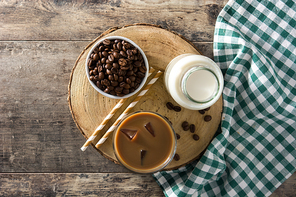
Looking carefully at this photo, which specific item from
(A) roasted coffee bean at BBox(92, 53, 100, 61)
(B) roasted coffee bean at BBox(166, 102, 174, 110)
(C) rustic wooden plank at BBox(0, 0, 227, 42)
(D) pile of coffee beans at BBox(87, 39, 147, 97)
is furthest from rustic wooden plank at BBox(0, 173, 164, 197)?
(C) rustic wooden plank at BBox(0, 0, 227, 42)

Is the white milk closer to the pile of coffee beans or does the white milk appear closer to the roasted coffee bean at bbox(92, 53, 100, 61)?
the pile of coffee beans

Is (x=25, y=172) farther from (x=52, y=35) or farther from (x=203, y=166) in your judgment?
(x=203, y=166)

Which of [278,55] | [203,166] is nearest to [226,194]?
[203,166]

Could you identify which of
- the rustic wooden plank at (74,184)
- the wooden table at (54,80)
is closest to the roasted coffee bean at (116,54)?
the wooden table at (54,80)

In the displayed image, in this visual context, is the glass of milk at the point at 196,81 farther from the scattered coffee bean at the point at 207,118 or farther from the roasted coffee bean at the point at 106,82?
the roasted coffee bean at the point at 106,82

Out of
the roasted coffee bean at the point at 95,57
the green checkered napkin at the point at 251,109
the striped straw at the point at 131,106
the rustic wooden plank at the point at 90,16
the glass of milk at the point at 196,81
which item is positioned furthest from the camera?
the rustic wooden plank at the point at 90,16

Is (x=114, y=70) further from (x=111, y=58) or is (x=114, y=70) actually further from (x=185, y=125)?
(x=185, y=125)
